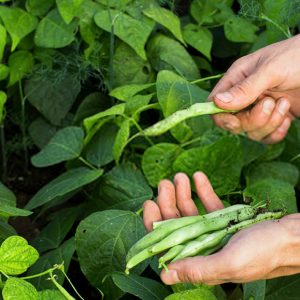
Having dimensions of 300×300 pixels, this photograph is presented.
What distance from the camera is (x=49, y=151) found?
2.06 metres

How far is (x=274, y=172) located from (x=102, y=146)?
61cm

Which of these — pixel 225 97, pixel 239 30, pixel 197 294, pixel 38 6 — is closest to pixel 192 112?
pixel 225 97

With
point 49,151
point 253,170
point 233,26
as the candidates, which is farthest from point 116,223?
point 233,26

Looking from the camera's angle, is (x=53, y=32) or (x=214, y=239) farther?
(x=53, y=32)

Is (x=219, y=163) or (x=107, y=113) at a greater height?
(x=107, y=113)

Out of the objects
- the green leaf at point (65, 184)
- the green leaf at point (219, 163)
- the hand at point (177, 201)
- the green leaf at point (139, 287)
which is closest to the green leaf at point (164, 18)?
the green leaf at point (219, 163)

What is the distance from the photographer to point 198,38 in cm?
237

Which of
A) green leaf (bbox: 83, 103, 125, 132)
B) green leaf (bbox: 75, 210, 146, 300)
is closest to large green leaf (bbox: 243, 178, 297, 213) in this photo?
green leaf (bbox: 75, 210, 146, 300)

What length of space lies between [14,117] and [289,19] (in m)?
1.22

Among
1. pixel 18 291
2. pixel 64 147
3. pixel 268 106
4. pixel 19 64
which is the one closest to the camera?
pixel 18 291

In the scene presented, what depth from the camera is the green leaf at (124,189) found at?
194 centimetres

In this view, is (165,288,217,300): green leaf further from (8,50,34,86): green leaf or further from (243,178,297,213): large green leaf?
(8,50,34,86): green leaf

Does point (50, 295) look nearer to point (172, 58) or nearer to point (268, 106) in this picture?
point (268, 106)

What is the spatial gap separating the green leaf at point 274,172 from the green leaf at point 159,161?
0.31 metres
